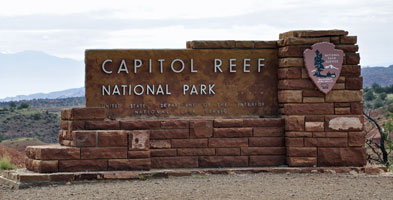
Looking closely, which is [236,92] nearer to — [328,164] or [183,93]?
[183,93]

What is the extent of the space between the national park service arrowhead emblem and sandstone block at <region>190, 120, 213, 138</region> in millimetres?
2231

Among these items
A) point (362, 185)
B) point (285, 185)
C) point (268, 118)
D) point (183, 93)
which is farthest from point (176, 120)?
point (362, 185)

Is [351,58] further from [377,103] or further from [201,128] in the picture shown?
[377,103]

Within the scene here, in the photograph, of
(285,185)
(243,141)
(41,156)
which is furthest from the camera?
(243,141)

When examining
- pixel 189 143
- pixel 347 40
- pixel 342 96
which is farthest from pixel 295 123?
pixel 189 143

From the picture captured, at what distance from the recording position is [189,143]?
1294cm

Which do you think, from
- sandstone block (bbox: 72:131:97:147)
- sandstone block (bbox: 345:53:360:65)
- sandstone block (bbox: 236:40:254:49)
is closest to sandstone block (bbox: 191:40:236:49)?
sandstone block (bbox: 236:40:254:49)

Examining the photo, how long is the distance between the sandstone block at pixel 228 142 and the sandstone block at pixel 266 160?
359mm

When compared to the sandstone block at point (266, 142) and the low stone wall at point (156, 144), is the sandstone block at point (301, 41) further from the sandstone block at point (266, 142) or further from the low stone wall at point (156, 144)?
the sandstone block at point (266, 142)

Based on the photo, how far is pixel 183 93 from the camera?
1334 centimetres

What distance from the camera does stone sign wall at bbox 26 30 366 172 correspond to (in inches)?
509

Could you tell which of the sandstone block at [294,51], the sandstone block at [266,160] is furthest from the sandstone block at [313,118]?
the sandstone block at [294,51]

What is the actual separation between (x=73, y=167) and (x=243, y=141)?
3360 millimetres

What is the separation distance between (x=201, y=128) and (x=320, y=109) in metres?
2.40
